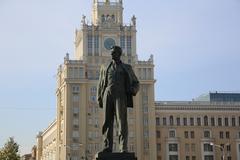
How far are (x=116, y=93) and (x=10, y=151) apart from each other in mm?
50445

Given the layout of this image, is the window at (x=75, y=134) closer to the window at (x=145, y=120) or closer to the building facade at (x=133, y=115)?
the building facade at (x=133, y=115)

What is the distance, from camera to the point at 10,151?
6494 cm

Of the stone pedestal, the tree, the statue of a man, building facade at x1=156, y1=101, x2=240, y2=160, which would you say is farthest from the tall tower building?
the stone pedestal

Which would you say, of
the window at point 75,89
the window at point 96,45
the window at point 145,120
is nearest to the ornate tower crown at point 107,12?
the window at point 96,45

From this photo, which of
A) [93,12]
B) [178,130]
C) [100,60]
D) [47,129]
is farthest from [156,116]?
[47,129]

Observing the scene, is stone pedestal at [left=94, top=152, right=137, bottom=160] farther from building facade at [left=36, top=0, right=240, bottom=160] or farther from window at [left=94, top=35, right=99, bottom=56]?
window at [left=94, top=35, right=99, bottom=56]

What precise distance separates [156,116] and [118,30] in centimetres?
1841

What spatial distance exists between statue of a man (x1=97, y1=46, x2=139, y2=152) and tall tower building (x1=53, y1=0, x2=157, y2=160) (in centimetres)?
8370

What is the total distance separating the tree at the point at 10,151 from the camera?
63.9 metres

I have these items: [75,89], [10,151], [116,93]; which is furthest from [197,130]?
[116,93]

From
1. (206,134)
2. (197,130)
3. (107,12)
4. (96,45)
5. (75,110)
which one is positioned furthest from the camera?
(107,12)

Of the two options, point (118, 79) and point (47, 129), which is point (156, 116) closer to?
point (47, 129)

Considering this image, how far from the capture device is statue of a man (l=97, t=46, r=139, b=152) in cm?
1642

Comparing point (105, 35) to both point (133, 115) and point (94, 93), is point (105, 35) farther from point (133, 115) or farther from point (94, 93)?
point (133, 115)
